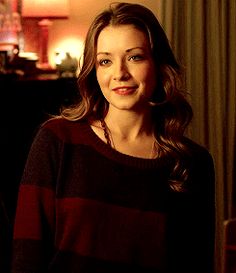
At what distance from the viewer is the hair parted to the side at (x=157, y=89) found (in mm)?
1294

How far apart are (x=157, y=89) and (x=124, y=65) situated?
21 centimetres

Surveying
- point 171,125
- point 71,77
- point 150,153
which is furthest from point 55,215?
point 71,77

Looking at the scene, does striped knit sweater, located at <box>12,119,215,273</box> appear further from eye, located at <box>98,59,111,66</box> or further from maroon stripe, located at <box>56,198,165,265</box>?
eye, located at <box>98,59,111,66</box>

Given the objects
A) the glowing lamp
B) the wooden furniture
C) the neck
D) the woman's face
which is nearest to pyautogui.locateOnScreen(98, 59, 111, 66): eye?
the woman's face

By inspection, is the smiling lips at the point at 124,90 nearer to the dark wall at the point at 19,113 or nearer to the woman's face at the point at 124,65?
the woman's face at the point at 124,65

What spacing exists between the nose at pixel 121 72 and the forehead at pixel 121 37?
51 mm

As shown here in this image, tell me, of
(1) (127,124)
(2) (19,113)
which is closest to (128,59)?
(1) (127,124)

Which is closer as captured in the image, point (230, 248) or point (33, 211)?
point (33, 211)

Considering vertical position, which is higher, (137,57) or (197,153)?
(137,57)

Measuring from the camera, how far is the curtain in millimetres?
2654

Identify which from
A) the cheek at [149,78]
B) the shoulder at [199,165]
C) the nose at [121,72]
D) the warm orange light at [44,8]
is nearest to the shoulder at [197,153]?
the shoulder at [199,165]

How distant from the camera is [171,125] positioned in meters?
1.45

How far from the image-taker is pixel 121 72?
123 centimetres

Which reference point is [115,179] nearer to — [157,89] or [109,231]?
[109,231]
